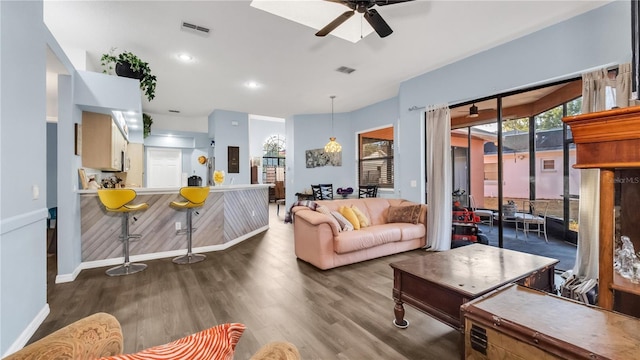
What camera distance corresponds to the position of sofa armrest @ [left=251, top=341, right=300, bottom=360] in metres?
0.71

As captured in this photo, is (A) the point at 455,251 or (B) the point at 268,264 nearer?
(A) the point at 455,251

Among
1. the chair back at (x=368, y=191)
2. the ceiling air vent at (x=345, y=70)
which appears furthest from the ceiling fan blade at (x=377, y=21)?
the chair back at (x=368, y=191)

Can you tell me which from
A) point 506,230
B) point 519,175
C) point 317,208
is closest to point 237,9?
point 317,208

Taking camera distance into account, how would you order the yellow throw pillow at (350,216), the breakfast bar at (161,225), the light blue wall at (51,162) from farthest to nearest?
the light blue wall at (51,162) < the yellow throw pillow at (350,216) < the breakfast bar at (161,225)

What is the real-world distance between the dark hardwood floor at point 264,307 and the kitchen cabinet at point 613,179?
3.25 feet

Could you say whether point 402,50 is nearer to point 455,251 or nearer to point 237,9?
point 237,9

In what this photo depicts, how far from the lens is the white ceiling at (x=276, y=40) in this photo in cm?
289

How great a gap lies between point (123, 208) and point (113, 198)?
178 mm

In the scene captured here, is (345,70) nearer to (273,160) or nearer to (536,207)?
(536,207)

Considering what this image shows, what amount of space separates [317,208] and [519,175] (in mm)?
3036

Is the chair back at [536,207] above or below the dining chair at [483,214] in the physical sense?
above

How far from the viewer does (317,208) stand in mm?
3898

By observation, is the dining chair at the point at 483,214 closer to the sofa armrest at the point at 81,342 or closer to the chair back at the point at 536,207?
the chair back at the point at 536,207

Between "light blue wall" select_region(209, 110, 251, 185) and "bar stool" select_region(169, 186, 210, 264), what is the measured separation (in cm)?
314
